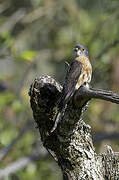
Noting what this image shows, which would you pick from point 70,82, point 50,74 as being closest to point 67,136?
point 70,82

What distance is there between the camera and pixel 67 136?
3.52 metres

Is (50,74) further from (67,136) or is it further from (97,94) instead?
(97,94)

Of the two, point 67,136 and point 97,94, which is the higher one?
point 97,94

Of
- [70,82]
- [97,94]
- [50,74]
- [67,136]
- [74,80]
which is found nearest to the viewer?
[97,94]

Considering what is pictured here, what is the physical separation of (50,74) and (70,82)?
490cm

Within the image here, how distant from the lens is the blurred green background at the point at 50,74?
302 inches

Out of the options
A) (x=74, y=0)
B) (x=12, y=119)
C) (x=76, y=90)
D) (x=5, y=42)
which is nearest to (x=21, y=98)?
(x=12, y=119)

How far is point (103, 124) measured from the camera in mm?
9297

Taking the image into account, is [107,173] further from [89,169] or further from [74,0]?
[74,0]

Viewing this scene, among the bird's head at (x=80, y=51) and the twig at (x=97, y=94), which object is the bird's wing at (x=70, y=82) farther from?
the bird's head at (x=80, y=51)

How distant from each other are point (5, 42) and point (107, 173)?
3.38 metres

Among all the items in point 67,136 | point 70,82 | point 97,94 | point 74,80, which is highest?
point 74,80

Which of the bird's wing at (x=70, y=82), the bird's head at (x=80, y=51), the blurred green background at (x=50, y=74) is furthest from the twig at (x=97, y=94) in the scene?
the blurred green background at (x=50, y=74)

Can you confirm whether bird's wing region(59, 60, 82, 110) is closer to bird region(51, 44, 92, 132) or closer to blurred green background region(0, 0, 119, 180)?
bird region(51, 44, 92, 132)
